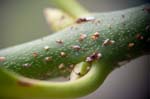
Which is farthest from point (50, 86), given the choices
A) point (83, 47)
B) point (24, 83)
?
point (83, 47)

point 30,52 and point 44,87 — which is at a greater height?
point 30,52

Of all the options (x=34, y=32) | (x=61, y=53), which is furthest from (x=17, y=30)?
(x=61, y=53)

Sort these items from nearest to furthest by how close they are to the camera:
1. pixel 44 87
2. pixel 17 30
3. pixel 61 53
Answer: pixel 44 87 → pixel 61 53 → pixel 17 30

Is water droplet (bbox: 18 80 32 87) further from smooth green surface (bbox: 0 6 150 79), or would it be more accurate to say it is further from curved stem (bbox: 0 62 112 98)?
smooth green surface (bbox: 0 6 150 79)

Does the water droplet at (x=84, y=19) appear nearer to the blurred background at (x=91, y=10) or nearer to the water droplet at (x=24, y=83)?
the blurred background at (x=91, y=10)

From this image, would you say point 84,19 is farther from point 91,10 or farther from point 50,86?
point 50,86

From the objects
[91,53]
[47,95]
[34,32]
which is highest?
[34,32]

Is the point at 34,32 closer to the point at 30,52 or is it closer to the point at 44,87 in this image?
the point at 30,52
